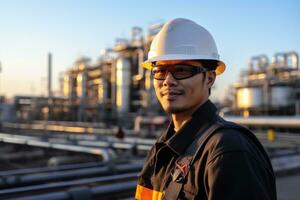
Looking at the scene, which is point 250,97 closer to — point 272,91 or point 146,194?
point 272,91

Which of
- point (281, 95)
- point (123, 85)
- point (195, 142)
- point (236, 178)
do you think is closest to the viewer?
point (236, 178)

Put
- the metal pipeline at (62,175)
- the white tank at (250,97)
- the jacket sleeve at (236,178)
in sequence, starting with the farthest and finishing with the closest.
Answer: the white tank at (250,97) → the metal pipeline at (62,175) → the jacket sleeve at (236,178)

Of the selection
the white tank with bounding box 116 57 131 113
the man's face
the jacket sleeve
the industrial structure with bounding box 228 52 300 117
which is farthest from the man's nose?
the white tank with bounding box 116 57 131 113

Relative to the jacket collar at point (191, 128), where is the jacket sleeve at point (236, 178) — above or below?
below

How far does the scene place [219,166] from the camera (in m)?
1.29

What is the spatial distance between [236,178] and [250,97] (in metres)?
28.1

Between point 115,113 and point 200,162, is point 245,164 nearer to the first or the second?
point 200,162

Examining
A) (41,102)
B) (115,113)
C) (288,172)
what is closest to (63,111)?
(41,102)

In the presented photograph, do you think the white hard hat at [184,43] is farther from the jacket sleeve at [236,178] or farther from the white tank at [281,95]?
the white tank at [281,95]

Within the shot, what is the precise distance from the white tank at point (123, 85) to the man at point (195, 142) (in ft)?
113

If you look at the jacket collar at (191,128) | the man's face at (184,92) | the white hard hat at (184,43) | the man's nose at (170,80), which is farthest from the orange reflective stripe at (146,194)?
the white hard hat at (184,43)

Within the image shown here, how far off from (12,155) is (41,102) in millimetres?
30402

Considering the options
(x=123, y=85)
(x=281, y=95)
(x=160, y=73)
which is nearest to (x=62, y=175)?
(x=160, y=73)

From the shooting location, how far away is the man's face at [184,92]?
1672mm
